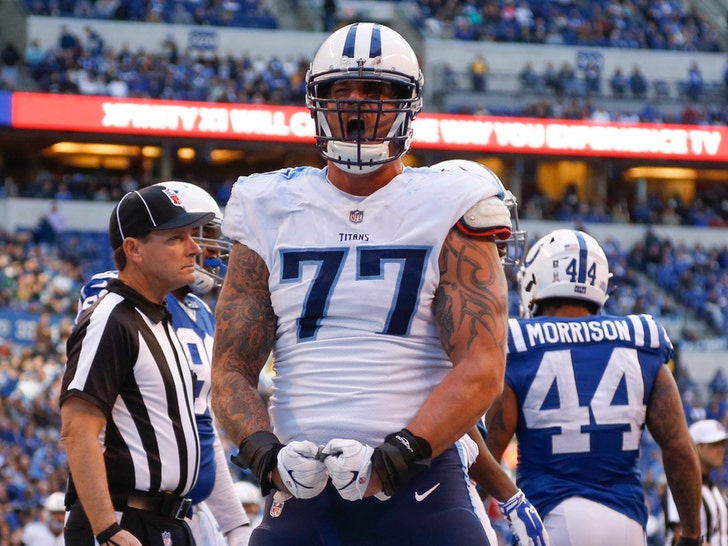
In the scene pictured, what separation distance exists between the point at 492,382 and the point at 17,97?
25253mm

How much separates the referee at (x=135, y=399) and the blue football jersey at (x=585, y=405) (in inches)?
49.0

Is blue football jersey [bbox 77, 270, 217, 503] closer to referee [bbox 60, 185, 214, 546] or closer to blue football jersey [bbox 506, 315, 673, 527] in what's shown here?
referee [bbox 60, 185, 214, 546]

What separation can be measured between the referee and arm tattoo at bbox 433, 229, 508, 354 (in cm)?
133

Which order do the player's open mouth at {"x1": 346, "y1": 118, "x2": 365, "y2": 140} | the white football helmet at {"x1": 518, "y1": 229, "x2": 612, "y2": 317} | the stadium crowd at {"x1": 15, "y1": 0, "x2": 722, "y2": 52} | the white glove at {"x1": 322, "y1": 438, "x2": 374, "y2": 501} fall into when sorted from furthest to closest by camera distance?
the stadium crowd at {"x1": 15, "y1": 0, "x2": 722, "y2": 52} → the white football helmet at {"x1": 518, "y1": 229, "x2": 612, "y2": 317} → the player's open mouth at {"x1": 346, "y1": 118, "x2": 365, "y2": 140} → the white glove at {"x1": 322, "y1": 438, "x2": 374, "y2": 501}

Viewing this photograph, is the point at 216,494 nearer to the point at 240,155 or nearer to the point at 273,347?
the point at 273,347

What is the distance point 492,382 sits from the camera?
3406 mm

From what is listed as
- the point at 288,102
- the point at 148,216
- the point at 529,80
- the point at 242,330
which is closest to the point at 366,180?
the point at 242,330

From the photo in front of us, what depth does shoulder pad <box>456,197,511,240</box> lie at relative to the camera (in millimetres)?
3479

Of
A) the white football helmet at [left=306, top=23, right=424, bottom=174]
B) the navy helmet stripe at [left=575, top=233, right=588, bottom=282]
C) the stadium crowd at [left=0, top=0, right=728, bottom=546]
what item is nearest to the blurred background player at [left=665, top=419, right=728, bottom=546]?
the navy helmet stripe at [left=575, top=233, right=588, bottom=282]

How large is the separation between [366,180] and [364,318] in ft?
1.28

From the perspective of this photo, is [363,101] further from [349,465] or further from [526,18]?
[526,18]

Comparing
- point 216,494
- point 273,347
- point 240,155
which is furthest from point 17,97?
point 273,347

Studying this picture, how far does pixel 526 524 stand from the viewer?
4113 millimetres

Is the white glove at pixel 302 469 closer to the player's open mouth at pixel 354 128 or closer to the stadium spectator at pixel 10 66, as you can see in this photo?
the player's open mouth at pixel 354 128
